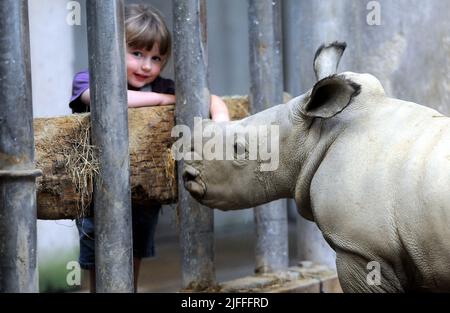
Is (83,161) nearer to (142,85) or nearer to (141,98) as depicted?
(141,98)

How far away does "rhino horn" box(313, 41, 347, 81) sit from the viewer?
3.56m

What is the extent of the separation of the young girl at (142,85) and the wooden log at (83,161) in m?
0.13

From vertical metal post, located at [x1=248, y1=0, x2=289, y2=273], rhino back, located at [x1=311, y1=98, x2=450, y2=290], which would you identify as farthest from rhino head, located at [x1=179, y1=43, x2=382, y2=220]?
vertical metal post, located at [x1=248, y1=0, x2=289, y2=273]

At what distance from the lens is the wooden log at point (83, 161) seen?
379 centimetres

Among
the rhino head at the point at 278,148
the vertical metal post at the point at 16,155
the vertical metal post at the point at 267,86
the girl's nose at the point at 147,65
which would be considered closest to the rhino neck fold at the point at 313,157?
the rhino head at the point at 278,148

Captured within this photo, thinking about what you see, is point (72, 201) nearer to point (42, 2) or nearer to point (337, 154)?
point (337, 154)

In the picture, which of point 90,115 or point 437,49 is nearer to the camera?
point 90,115

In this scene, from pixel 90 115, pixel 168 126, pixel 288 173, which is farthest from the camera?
pixel 168 126

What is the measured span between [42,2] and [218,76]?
271 centimetres

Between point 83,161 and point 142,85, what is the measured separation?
2.19ft

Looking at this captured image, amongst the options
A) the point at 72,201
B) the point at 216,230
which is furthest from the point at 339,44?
the point at 216,230

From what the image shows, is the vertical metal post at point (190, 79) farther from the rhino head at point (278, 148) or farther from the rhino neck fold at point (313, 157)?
the rhino neck fold at point (313, 157)

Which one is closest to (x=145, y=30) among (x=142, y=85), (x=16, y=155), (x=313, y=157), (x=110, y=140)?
(x=142, y=85)
